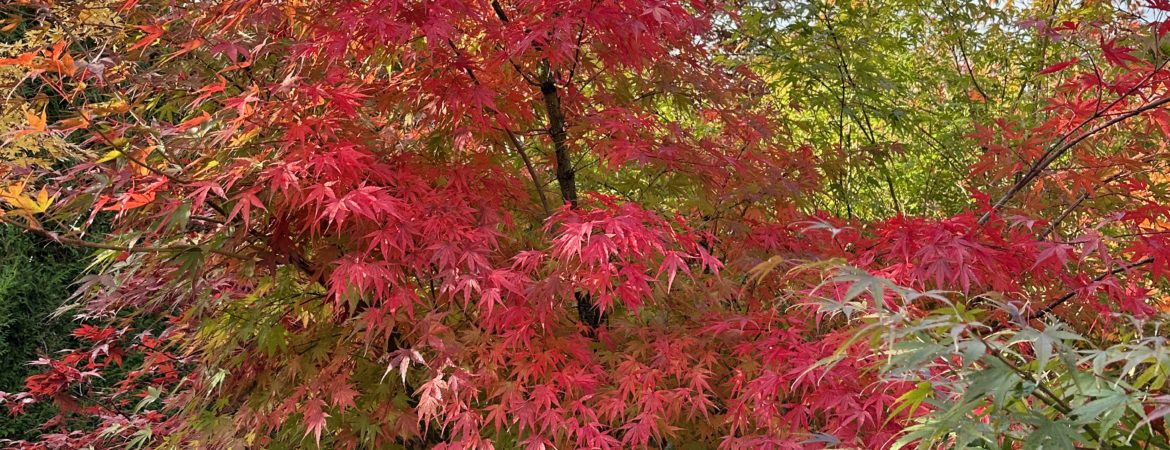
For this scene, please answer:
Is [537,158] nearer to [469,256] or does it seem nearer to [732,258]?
[732,258]

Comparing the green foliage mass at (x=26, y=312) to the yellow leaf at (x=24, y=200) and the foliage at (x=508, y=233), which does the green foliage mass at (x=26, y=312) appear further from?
the yellow leaf at (x=24, y=200)

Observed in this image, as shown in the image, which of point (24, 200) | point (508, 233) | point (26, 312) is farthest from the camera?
point (26, 312)

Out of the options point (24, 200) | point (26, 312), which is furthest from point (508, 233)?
point (26, 312)

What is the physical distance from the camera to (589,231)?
2.11 meters

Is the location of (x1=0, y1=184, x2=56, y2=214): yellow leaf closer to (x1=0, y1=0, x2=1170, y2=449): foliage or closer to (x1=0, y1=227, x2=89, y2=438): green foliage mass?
(x1=0, y1=0, x2=1170, y2=449): foliage

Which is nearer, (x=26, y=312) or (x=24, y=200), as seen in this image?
(x=24, y=200)

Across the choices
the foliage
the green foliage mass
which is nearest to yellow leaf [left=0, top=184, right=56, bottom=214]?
the foliage

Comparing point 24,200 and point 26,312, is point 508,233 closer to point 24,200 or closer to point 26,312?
point 24,200

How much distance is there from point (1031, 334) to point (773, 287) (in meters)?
1.59

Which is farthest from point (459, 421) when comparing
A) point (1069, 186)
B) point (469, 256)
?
point (1069, 186)

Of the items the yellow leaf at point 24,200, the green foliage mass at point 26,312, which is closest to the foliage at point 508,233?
the yellow leaf at point 24,200

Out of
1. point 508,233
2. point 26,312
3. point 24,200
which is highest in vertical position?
point 24,200

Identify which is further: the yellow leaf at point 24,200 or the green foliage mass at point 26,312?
the green foliage mass at point 26,312

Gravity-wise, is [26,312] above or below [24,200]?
below
